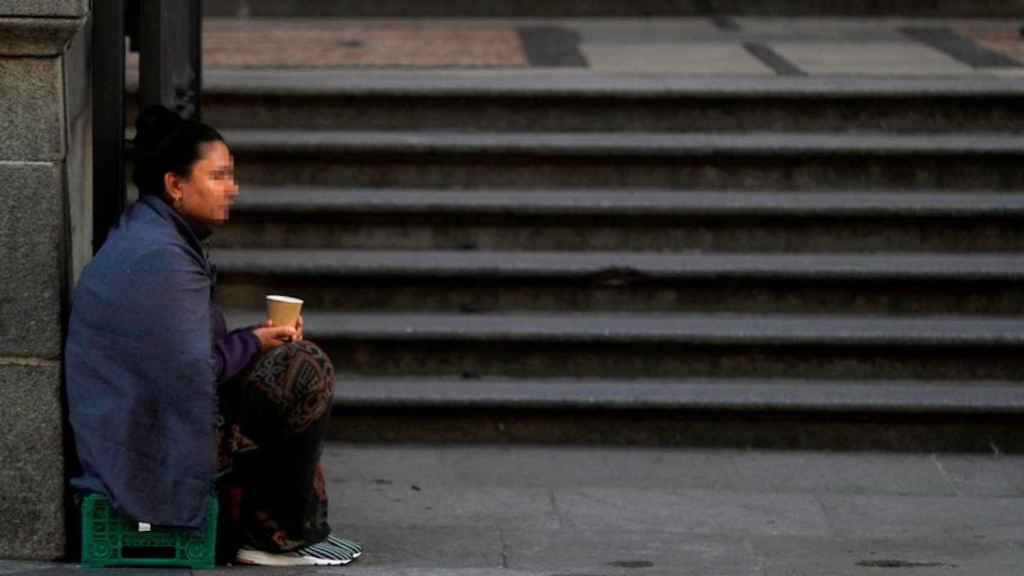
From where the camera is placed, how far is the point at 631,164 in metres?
8.37

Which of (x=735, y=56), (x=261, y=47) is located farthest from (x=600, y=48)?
(x=261, y=47)

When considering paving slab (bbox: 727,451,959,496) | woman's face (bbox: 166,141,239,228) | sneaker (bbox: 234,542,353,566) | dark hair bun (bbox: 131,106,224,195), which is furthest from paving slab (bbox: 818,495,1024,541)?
dark hair bun (bbox: 131,106,224,195)

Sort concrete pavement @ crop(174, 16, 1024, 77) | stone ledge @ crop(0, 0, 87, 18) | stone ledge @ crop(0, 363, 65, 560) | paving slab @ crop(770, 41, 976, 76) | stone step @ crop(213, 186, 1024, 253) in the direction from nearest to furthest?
stone ledge @ crop(0, 0, 87, 18) < stone ledge @ crop(0, 363, 65, 560) < stone step @ crop(213, 186, 1024, 253) < paving slab @ crop(770, 41, 976, 76) < concrete pavement @ crop(174, 16, 1024, 77)

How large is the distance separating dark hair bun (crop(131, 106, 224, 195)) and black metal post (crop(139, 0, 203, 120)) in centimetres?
43

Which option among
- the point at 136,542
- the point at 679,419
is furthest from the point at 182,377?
the point at 679,419

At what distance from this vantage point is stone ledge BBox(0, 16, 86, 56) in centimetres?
562

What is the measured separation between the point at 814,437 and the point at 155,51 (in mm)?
2776

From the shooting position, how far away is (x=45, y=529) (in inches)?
233

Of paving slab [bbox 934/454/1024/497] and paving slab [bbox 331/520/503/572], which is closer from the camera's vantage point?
paving slab [bbox 331/520/503/572]

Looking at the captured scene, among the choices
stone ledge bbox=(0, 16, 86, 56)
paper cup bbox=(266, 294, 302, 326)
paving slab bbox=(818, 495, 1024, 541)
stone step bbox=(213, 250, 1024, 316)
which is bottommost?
paving slab bbox=(818, 495, 1024, 541)

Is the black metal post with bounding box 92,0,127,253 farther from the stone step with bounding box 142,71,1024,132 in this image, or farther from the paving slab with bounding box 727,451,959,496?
the stone step with bounding box 142,71,1024,132

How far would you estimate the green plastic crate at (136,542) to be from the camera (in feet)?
18.9

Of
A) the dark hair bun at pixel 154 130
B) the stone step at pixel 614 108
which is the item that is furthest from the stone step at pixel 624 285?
the dark hair bun at pixel 154 130

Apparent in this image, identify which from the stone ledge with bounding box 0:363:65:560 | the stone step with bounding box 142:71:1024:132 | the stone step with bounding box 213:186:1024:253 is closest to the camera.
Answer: the stone ledge with bounding box 0:363:65:560
